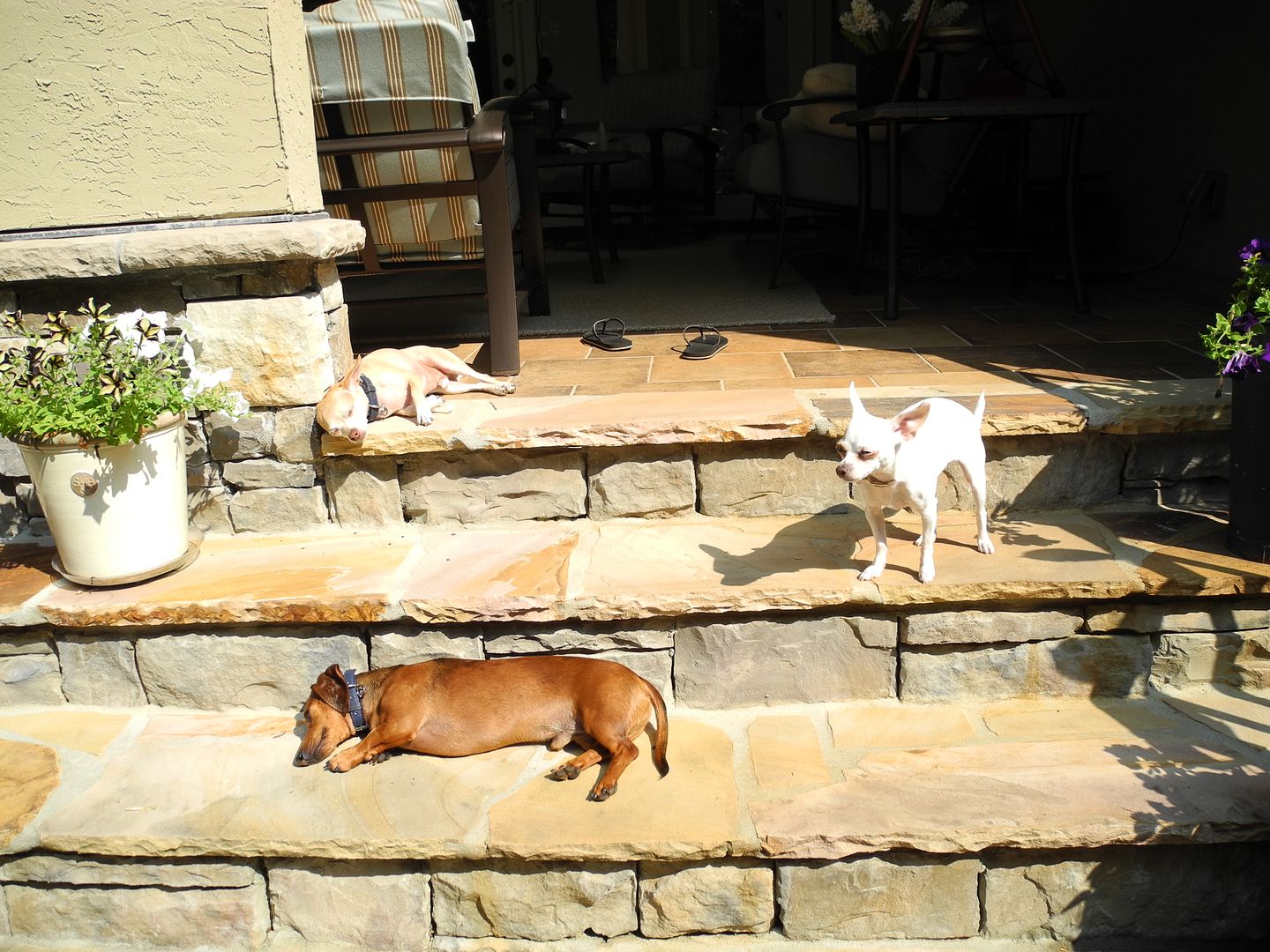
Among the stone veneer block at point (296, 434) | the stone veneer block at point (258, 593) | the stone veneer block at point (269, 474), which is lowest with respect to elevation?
the stone veneer block at point (258, 593)

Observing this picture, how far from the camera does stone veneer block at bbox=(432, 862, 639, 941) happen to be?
216 cm

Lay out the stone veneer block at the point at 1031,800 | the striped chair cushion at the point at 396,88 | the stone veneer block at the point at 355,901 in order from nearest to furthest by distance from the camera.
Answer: the stone veneer block at the point at 1031,800 < the stone veneer block at the point at 355,901 < the striped chair cushion at the point at 396,88

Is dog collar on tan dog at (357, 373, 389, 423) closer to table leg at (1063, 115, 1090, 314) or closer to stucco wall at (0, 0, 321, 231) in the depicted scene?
stucco wall at (0, 0, 321, 231)

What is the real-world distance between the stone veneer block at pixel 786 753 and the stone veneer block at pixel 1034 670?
30 centimetres

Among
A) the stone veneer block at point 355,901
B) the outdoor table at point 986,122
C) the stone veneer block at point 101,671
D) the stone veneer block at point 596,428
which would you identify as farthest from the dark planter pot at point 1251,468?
the stone veneer block at point 101,671

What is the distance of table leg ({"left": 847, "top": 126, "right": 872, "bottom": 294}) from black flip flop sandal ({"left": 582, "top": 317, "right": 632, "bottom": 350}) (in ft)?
4.17

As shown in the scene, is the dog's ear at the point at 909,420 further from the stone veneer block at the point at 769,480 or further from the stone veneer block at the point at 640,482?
the stone veneer block at the point at 640,482

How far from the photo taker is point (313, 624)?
2.55 metres

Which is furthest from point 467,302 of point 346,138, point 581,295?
point 346,138

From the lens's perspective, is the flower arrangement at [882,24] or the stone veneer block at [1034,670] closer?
the stone veneer block at [1034,670]

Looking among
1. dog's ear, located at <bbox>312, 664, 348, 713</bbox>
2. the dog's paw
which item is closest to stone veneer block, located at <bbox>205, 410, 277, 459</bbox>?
dog's ear, located at <bbox>312, 664, 348, 713</bbox>

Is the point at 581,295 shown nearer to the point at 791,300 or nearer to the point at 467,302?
the point at 467,302

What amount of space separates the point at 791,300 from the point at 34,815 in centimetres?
343

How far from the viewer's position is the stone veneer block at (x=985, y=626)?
2.46m
